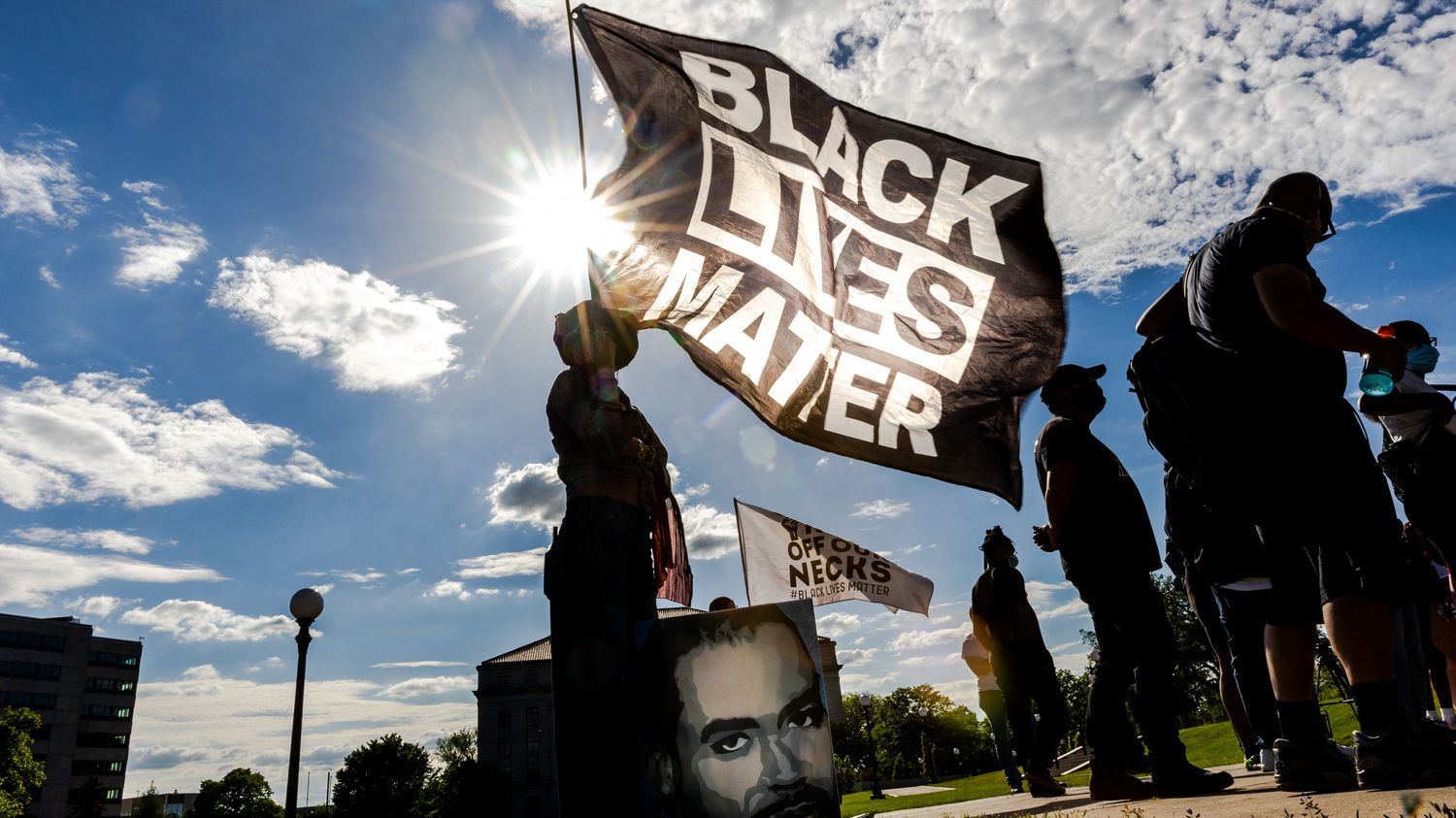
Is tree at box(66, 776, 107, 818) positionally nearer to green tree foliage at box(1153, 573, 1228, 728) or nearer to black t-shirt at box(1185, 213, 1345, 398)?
green tree foliage at box(1153, 573, 1228, 728)

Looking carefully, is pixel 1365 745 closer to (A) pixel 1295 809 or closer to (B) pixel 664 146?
(A) pixel 1295 809

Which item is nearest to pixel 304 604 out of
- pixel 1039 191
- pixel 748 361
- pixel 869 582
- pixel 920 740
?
pixel 869 582

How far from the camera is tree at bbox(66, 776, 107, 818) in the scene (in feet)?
268

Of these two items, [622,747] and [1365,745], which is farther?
[622,747]

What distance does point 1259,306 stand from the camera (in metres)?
2.81

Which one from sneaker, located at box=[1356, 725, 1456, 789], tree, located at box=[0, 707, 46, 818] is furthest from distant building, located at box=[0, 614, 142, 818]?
sneaker, located at box=[1356, 725, 1456, 789]

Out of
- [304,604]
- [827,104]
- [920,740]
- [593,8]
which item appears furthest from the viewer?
[920,740]

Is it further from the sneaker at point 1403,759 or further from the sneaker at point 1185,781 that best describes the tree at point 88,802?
the sneaker at point 1403,759

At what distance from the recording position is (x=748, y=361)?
4.33 metres

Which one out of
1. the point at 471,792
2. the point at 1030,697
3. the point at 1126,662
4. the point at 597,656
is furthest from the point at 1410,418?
the point at 471,792

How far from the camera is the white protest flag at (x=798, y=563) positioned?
35.6ft

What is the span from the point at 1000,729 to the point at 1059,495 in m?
4.09

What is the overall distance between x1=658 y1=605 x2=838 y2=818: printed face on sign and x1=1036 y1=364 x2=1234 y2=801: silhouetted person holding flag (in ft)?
5.25

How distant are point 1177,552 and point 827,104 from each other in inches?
140
